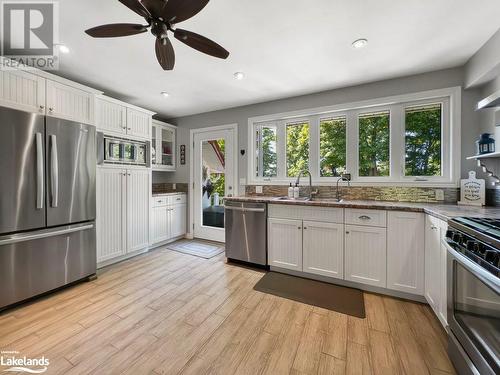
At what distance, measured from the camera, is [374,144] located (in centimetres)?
292

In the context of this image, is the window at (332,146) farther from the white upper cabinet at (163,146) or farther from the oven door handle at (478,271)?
the white upper cabinet at (163,146)

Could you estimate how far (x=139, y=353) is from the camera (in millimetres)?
1497

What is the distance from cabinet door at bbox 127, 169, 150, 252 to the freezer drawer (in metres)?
0.67

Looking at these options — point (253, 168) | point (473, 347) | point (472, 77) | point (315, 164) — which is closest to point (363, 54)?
point (472, 77)

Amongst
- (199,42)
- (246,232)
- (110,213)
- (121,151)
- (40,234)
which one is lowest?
(246,232)

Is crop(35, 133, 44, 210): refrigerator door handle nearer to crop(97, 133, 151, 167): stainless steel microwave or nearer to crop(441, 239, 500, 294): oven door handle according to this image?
crop(97, 133, 151, 167): stainless steel microwave

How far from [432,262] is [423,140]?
5.24ft

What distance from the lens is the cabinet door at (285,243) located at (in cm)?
267

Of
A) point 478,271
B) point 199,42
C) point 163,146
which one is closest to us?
point 478,271

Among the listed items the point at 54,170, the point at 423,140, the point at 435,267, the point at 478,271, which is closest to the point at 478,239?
the point at 478,271

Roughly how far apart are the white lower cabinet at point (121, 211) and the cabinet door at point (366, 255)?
3.00m

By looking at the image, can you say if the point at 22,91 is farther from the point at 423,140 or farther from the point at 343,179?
the point at 423,140

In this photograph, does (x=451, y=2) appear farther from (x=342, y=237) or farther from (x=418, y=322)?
(x=418, y=322)

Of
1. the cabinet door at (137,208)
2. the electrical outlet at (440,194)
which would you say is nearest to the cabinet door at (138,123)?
the cabinet door at (137,208)
